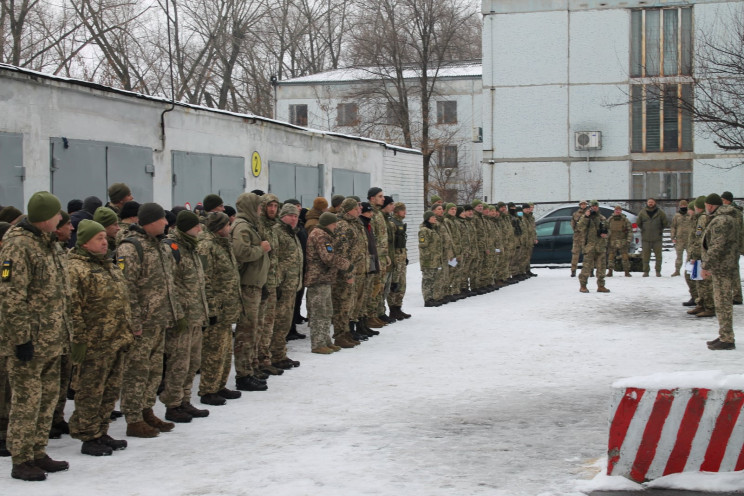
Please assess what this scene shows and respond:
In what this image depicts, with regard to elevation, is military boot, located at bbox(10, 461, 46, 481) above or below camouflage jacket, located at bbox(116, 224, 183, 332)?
below

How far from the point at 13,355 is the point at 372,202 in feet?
28.7

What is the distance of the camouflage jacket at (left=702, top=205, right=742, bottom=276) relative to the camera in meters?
12.0

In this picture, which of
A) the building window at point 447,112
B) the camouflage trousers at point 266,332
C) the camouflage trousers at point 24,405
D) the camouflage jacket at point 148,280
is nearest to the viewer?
the camouflage trousers at point 24,405

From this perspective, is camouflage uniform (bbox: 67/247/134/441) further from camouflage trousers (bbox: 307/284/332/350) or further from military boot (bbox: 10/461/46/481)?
camouflage trousers (bbox: 307/284/332/350)

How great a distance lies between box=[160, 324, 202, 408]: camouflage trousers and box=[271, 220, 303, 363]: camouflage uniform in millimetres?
2466

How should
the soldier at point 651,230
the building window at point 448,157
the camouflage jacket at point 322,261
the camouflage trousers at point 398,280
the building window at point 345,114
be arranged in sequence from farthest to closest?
the building window at point 448,157 < the building window at point 345,114 < the soldier at point 651,230 < the camouflage trousers at point 398,280 < the camouflage jacket at point 322,261

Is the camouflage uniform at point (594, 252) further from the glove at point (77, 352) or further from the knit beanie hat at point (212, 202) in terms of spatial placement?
the glove at point (77, 352)

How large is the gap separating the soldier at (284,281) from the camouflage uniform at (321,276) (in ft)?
2.64

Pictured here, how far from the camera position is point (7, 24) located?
117 feet

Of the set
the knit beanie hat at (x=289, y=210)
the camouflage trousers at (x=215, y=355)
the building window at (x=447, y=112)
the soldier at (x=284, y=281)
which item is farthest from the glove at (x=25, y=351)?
the building window at (x=447, y=112)

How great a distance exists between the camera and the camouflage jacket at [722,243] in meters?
12.0

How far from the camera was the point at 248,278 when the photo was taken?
31.5 ft

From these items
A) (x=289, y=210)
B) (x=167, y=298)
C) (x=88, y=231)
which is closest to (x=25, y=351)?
(x=88, y=231)

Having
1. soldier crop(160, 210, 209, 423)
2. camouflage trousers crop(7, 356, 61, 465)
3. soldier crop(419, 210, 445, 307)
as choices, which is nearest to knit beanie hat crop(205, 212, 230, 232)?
soldier crop(160, 210, 209, 423)
